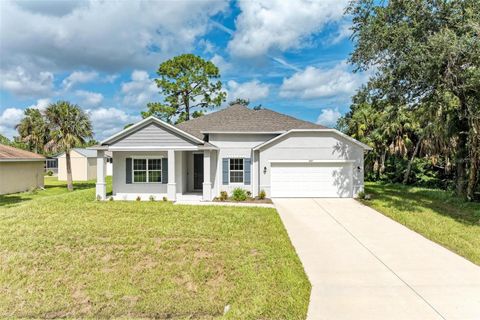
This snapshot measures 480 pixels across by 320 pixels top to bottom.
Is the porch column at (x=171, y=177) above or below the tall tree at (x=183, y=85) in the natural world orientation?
below

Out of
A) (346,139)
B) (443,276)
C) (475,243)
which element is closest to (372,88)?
(346,139)

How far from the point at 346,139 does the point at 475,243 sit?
913 cm

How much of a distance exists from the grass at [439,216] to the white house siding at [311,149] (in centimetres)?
278

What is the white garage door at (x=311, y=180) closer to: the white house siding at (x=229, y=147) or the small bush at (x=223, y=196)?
the white house siding at (x=229, y=147)

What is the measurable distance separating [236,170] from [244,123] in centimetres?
318

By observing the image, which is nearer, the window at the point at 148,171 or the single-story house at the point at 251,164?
the single-story house at the point at 251,164

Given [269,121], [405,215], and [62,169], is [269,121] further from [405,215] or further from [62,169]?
[62,169]

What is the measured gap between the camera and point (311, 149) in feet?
57.4

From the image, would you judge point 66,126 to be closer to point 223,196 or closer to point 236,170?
point 236,170

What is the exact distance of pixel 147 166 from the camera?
17500mm

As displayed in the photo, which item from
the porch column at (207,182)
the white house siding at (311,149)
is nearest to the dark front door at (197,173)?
the porch column at (207,182)

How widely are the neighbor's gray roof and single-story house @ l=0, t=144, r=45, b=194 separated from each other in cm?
1287

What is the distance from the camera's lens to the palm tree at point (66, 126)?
25188 mm

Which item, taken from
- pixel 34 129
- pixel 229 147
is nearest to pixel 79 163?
pixel 34 129
